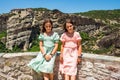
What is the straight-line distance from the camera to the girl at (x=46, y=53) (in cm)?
613

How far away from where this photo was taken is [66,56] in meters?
6.21

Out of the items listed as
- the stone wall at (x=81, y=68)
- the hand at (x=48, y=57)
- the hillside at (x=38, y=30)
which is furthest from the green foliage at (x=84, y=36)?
the hand at (x=48, y=57)

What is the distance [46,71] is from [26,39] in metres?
49.3

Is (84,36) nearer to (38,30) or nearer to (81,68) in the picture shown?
(38,30)

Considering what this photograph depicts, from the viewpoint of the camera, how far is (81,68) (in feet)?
20.8

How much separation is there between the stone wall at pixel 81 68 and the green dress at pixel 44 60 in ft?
1.33

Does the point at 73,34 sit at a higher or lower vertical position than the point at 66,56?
higher

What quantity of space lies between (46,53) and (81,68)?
0.89 meters

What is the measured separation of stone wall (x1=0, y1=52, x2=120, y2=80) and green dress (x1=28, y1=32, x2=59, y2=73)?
404 millimetres

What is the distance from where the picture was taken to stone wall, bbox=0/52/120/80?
5984 mm

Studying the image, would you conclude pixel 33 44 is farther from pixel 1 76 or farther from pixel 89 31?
pixel 1 76

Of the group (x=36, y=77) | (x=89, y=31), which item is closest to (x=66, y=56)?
(x=36, y=77)

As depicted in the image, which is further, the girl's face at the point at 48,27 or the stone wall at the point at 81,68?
the girl's face at the point at 48,27

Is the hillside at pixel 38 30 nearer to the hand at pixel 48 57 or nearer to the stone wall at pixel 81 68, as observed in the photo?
the stone wall at pixel 81 68
